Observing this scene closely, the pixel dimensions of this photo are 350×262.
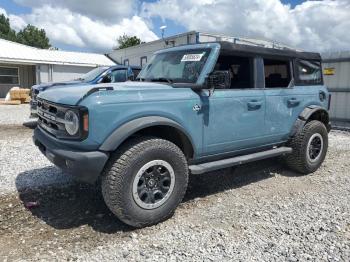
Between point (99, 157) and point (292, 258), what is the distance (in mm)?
2056

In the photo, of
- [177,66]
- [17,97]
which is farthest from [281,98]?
[17,97]

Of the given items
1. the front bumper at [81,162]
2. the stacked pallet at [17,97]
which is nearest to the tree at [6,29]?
the stacked pallet at [17,97]

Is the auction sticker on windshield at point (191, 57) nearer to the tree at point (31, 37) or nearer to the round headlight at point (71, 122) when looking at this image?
the round headlight at point (71, 122)

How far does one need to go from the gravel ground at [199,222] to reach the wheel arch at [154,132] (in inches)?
33.0

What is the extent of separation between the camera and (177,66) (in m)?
4.68

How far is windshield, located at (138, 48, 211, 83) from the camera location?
441cm

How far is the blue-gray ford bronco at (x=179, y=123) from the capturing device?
3.43 m

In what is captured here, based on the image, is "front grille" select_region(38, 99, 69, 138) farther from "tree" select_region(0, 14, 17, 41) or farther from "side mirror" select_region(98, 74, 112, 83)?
"tree" select_region(0, 14, 17, 41)

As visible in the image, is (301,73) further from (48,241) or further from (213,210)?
(48,241)

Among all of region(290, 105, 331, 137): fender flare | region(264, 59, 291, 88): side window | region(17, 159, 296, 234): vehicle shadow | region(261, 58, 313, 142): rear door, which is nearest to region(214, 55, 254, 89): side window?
region(261, 58, 313, 142): rear door

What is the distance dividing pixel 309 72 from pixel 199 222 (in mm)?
3520

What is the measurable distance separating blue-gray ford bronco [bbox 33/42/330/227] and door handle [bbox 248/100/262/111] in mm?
15

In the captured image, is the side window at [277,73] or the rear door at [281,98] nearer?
the rear door at [281,98]

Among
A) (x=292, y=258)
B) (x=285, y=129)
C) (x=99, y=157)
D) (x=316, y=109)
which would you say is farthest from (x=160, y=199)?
(x=316, y=109)
